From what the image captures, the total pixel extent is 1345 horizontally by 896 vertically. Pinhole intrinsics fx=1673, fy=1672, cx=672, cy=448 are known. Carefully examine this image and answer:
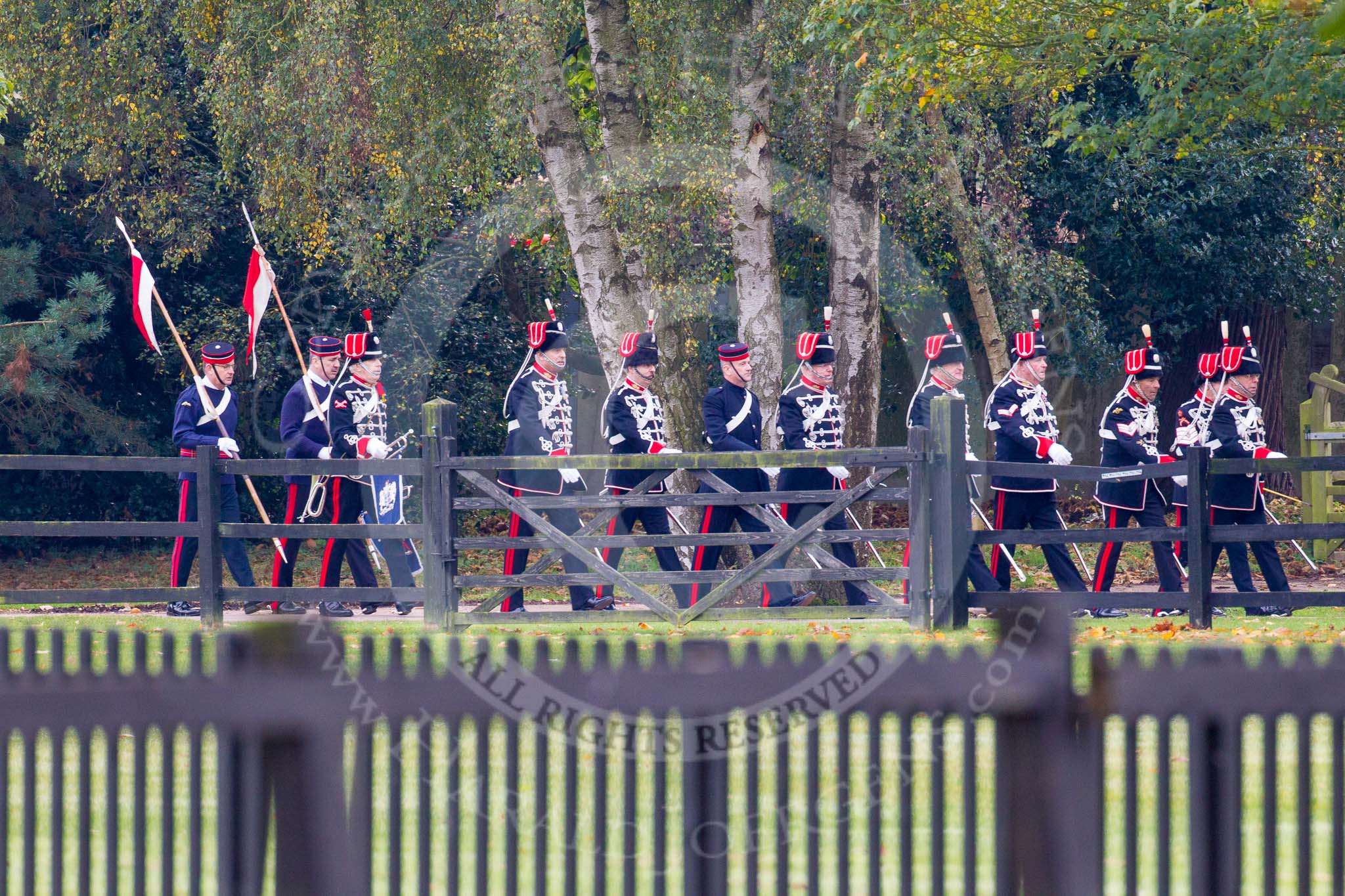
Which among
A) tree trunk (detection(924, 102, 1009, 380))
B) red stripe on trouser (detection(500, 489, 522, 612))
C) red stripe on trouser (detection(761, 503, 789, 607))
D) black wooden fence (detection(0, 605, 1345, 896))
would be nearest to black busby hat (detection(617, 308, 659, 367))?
red stripe on trouser (detection(500, 489, 522, 612))

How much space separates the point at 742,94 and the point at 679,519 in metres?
3.28

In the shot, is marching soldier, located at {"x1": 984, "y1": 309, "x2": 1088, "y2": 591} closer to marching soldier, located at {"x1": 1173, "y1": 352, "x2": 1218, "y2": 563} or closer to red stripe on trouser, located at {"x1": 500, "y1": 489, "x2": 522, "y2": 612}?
marching soldier, located at {"x1": 1173, "y1": 352, "x2": 1218, "y2": 563}

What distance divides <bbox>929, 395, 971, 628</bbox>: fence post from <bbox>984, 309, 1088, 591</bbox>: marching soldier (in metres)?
2.07

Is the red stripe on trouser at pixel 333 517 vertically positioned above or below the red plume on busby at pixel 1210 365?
below

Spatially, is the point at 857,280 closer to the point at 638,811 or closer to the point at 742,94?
the point at 742,94

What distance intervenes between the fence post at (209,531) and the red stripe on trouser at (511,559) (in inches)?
68.3

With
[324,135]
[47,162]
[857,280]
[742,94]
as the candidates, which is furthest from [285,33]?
[857,280]

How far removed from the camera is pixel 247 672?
331cm

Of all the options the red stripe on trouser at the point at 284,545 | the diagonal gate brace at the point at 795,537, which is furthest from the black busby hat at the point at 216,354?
the diagonal gate brace at the point at 795,537

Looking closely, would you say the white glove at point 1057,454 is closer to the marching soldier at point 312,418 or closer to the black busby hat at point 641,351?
the black busby hat at point 641,351

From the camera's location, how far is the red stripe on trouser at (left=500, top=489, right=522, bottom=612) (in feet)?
34.3

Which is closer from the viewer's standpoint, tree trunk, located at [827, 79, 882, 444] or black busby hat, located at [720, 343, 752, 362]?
black busby hat, located at [720, 343, 752, 362]

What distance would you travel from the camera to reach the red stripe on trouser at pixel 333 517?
37.4 feet

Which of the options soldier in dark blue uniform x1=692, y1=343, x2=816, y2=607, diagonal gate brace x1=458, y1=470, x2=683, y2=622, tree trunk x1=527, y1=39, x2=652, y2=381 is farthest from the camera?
tree trunk x1=527, y1=39, x2=652, y2=381
